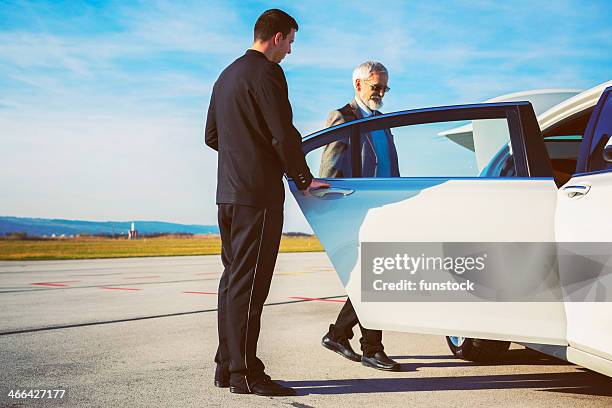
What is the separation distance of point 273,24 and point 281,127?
63 centimetres

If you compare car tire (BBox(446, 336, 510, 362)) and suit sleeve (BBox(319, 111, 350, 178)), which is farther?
car tire (BBox(446, 336, 510, 362))

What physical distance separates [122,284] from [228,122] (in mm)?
8904

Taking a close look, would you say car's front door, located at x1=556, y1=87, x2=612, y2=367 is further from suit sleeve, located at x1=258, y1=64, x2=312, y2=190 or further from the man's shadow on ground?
suit sleeve, located at x1=258, y1=64, x2=312, y2=190

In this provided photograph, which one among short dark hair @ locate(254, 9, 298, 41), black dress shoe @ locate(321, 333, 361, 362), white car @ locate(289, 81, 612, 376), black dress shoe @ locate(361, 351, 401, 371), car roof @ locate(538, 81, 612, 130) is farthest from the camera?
black dress shoe @ locate(321, 333, 361, 362)

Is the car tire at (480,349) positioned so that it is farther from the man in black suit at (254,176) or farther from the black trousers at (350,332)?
the man in black suit at (254,176)

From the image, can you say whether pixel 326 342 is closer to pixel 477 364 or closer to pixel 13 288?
pixel 477 364

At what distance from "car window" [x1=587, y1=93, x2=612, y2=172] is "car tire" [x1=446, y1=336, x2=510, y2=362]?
184 cm

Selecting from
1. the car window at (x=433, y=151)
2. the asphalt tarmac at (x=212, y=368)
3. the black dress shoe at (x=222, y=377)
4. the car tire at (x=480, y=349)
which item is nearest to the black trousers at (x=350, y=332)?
the asphalt tarmac at (x=212, y=368)

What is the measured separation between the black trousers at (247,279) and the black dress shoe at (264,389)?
0.02m

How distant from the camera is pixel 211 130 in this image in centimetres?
428

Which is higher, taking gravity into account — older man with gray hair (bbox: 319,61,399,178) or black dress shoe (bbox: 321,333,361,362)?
older man with gray hair (bbox: 319,61,399,178)

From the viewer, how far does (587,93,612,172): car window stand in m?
3.34

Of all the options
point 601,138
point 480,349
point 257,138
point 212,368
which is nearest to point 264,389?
point 212,368

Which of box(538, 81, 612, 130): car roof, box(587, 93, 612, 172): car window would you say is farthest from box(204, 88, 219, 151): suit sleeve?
box(587, 93, 612, 172): car window
